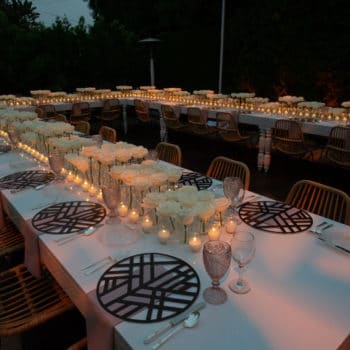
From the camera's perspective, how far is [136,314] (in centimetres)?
99

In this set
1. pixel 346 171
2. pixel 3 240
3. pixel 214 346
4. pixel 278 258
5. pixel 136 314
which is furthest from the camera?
pixel 346 171

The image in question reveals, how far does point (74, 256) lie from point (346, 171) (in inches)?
172

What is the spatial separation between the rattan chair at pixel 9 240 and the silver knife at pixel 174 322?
1391mm

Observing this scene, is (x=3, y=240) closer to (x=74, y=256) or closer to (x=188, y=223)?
(x=74, y=256)

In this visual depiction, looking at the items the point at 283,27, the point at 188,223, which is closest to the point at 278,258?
the point at 188,223

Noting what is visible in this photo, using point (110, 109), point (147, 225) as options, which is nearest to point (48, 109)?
point (110, 109)

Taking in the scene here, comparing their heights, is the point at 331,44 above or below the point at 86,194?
above

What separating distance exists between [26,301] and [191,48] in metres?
9.40


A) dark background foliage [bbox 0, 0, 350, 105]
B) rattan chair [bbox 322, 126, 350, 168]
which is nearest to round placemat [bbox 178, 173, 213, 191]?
rattan chair [bbox 322, 126, 350, 168]

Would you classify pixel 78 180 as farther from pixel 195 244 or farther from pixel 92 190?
pixel 195 244

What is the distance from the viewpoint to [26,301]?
5.16ft

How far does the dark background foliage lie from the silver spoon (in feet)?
23.0

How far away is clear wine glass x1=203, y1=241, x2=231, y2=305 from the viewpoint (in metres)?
1.04

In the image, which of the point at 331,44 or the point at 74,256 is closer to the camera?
the point at 74,256
